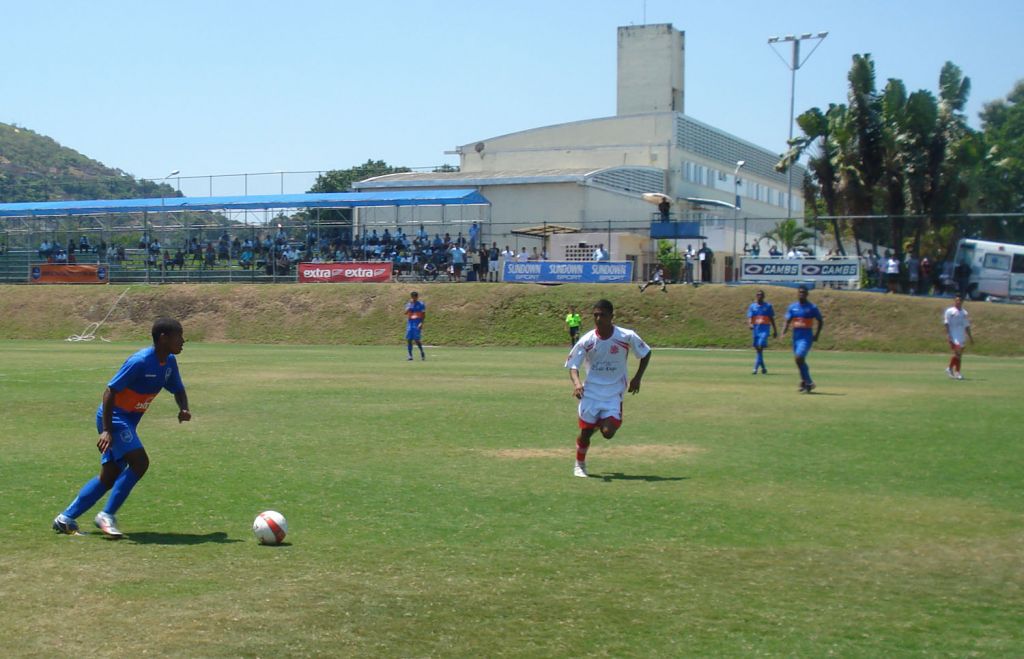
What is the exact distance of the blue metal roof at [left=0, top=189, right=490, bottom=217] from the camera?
5741cm

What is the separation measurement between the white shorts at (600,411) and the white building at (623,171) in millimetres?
42699

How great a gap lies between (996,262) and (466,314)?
23.1m

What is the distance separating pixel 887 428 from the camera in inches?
A: 672

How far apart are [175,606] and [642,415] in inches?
494

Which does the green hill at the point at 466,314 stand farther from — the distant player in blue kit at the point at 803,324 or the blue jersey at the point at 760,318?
the distant player in blue kit at the point at 803,324

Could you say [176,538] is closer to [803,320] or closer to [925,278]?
[803,320]

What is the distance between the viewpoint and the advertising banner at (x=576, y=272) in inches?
1985

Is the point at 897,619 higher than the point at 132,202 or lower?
lower

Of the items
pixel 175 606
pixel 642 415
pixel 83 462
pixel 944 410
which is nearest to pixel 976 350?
pixel 944 410

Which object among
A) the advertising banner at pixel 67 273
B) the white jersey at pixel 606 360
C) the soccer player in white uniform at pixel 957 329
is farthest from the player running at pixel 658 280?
the white jersey at pixel 606 360

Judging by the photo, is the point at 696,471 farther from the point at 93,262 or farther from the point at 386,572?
the point at 93,262

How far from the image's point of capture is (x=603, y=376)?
504 inches

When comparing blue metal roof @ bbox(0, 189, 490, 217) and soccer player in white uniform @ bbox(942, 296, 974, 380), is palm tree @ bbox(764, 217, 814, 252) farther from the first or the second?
soccer player in white uniform @ bbox(942, 296, 974, 380)

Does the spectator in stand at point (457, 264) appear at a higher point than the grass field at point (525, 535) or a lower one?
higher
